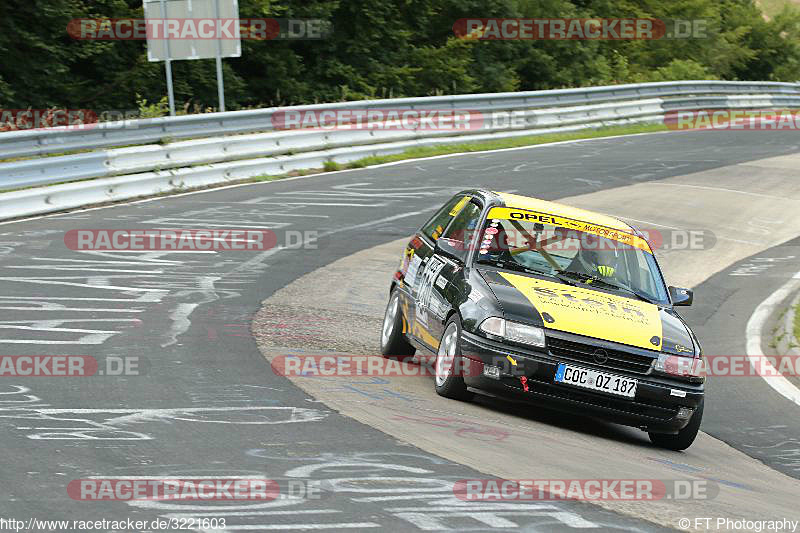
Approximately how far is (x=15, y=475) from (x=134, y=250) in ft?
30.3

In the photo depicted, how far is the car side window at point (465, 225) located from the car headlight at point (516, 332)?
1.23 meters

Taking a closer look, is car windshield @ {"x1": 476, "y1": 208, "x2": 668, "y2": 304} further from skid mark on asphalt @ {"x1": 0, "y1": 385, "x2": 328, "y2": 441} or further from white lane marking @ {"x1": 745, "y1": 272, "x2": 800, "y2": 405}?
skid mark on asphalt @ {"x1": 0, "y1": 385, "x2": 328, "y2": 441}

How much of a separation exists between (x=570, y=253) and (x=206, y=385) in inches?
118

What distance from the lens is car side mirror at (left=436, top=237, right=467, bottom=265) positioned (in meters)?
9.24

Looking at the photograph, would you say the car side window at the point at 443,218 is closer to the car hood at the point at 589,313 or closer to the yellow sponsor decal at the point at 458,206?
the yellow sponsor decal at the point at 458,206

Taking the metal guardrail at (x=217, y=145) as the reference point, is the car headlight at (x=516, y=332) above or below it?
below

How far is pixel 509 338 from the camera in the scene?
26.9 feet

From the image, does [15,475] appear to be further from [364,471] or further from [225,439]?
[364,471]

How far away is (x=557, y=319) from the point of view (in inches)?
324

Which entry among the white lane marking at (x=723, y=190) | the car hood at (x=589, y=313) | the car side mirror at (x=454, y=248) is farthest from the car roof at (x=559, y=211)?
the white lane marking at (x=723, y=190)

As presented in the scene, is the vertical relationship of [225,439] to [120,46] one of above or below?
below

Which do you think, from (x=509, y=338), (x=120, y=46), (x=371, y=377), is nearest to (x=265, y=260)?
(x=371, y=377)

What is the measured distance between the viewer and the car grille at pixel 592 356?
26.7 feet

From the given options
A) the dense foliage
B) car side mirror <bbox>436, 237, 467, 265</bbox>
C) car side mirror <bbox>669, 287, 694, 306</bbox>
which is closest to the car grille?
car side mirror <bbox>669, 287, 694, 306</bbox>
